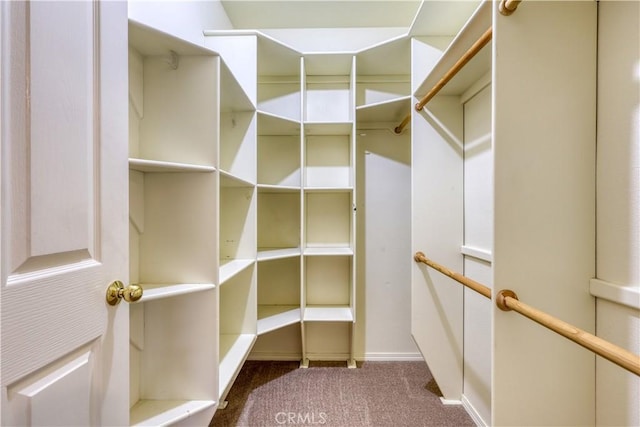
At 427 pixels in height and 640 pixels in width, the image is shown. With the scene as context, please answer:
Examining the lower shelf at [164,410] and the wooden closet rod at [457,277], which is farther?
the wooden closet rod at [457,277]

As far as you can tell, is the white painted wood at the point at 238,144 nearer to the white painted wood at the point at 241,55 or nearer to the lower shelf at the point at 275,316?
the white painted wood at the point at 241,55

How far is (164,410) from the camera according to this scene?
3.26ft

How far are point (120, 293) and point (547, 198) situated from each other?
1.30 metres

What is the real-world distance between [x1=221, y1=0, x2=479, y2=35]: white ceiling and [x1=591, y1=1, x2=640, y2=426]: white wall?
0.88m

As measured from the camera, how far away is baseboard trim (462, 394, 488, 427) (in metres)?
1.39

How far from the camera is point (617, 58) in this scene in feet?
2.51

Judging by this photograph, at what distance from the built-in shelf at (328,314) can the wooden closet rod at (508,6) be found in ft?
5.69

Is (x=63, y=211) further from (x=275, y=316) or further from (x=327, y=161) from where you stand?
(x=327, y=161)

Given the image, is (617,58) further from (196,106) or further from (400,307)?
(400,307)

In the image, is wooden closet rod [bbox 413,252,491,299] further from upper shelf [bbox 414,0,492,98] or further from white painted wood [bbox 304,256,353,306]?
upper shelf [bbox 414,0,492,98]

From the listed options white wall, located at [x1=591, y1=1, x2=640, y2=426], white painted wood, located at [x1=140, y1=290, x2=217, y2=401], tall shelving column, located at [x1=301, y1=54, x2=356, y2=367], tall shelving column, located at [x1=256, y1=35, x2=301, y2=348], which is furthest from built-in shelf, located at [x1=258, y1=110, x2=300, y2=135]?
white wall, located at [x1=591, y1=1, x2=640, y2=426]

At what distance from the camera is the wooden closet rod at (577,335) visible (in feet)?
1.74

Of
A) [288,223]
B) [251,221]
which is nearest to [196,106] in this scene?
[251,221]

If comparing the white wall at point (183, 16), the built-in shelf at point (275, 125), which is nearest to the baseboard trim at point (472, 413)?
the built-in shelf at point (275, 125)
